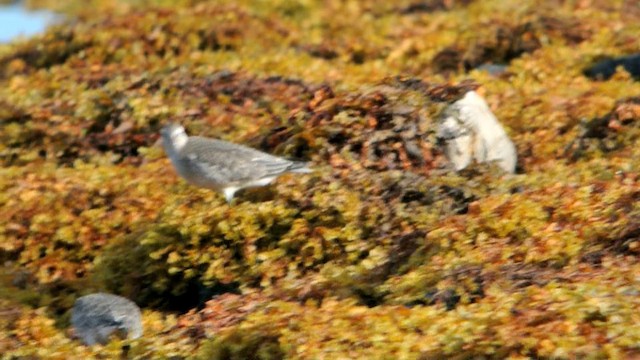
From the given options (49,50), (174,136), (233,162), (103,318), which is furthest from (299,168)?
(49,50)

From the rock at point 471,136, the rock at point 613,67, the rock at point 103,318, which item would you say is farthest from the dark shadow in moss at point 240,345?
the rock at point 613,67

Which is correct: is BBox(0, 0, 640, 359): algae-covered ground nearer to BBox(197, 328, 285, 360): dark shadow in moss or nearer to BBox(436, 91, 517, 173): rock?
BBox(197, 328, 285, 360): dark shadow in moss

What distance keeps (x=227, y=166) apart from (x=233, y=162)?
0.33 ft

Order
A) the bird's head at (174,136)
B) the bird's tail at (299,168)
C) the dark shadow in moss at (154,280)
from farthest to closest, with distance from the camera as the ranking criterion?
the bird's head at (174,136)
the bird's tail at (299,168)
the dark shadow in moss at (154,280)

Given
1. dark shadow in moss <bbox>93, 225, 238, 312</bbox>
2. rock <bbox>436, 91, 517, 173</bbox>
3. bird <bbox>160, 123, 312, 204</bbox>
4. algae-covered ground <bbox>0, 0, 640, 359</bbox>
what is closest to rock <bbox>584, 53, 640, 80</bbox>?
algae-covered ground <bbox>0, 0, 640, 359</bbox>

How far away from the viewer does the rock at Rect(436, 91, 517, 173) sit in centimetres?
1226

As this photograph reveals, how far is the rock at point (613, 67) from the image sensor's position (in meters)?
15.4

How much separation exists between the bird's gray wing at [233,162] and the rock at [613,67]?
17.9 feet

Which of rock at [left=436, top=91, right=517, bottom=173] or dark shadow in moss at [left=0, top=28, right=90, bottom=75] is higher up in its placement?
dark shadow in moss at [left=0, top=28, right=90, bottom=75]

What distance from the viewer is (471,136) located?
1240cm

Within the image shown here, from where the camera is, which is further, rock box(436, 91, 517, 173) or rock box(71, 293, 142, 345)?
rock box(436, 91, 517, 173)

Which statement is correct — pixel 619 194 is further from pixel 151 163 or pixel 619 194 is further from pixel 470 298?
pixel 151 163

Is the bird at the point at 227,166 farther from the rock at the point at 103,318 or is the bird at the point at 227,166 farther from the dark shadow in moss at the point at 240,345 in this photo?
the dark shadow in moss at the point at 240,345

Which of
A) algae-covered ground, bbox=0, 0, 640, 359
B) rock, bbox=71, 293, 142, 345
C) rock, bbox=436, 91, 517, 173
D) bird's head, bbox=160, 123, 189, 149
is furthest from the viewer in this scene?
rock, bbox=436, 91, 517, 173
